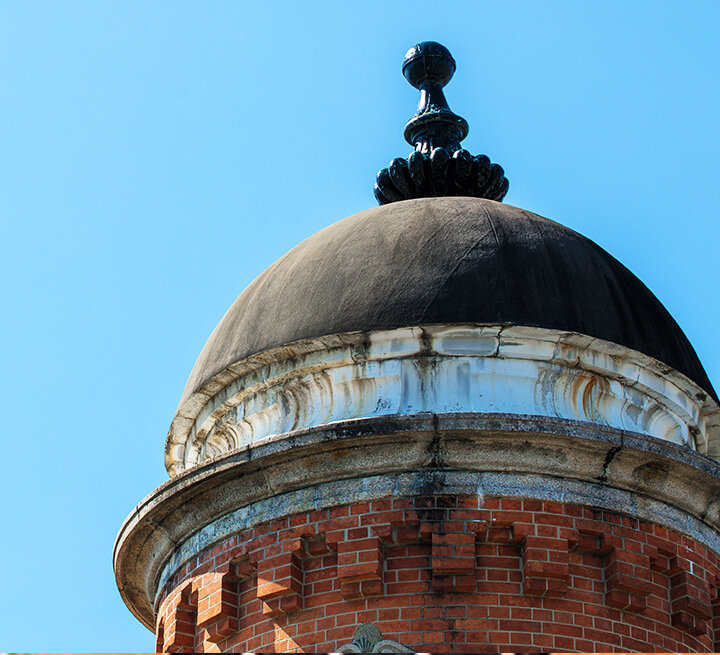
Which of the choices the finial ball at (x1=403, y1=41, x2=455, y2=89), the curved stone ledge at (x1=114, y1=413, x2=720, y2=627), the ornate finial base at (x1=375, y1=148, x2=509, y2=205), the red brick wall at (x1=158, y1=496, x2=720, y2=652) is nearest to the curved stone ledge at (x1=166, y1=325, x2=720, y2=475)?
the curved stone ledge at (x1=114, y1=413, x2=720, y2=627)

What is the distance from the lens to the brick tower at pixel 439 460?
9219 mm

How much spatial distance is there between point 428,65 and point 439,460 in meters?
5.18

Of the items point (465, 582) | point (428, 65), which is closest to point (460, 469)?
point (465, 582)

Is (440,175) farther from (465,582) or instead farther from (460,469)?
(465,582)

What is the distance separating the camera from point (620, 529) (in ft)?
31.1

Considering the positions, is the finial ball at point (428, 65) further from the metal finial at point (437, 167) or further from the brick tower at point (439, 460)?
the brick tower at point (439, 460)

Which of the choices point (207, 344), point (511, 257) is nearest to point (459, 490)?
point (511, 257)

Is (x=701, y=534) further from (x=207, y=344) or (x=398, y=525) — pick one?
(x=207, y=344)

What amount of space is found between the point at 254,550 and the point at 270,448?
26.9 inches

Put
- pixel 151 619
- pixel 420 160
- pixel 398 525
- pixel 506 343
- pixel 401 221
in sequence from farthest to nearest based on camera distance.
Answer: pixel 420 160 < pixel 151 619 < pixel 401 221 < pixel 506 343 < pixel 398 525

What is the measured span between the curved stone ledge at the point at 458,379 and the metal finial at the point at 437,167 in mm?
2672

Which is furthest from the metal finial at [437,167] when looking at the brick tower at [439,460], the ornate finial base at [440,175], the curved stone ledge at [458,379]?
the curved stone ledge at [458,379]

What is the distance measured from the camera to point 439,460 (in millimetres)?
9383

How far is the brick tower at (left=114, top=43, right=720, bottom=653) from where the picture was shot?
30.2 feet
